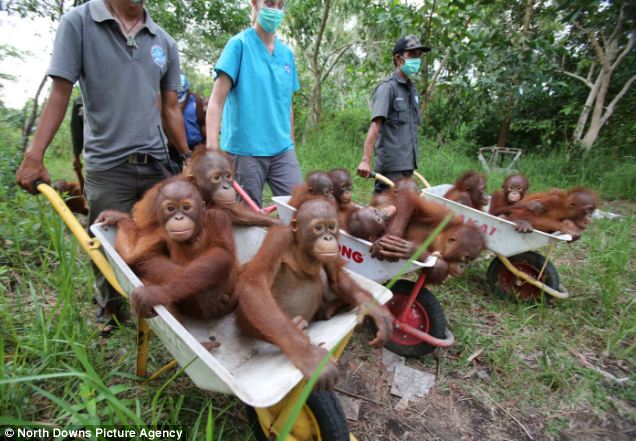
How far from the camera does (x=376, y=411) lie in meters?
2.24

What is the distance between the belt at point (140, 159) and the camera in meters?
2.47

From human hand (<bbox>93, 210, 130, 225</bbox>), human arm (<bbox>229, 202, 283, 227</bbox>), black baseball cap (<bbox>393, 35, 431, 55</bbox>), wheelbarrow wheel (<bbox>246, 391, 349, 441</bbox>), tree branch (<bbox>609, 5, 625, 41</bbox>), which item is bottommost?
wheelbarrow wheel (<bbox>246, 391, 349, 441</bbox>)

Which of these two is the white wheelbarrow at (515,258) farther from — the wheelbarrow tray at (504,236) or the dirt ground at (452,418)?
the dirt ground at (452,418)

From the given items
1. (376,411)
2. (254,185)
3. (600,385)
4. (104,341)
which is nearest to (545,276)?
(600,385)

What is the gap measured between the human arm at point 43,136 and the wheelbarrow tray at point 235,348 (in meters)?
0.52

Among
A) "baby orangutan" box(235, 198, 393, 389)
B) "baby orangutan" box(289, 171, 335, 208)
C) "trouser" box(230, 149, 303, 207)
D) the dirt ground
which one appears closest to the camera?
"baby orangutan" box(235, 198, 393, 389)

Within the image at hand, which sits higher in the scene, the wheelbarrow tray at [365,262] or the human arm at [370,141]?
the human arm at [370,141]

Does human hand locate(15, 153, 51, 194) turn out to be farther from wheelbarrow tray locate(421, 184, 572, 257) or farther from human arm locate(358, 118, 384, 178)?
wheelbarrow tray locate(421, 184, 572, 257)

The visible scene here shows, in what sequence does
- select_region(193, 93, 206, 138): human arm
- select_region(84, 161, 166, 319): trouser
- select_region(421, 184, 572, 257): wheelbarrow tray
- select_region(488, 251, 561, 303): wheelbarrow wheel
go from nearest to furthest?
1. select_region(84, 161, 166, 319): trouser
2. select_region(421, 184, 572, 257): wheelbarrow tray
3. select_region(488, 251, 561, 303): wheelbarrow wheel
4. select_region(193, 93, 206, 138): human arm

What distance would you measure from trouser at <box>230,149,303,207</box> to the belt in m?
0.68

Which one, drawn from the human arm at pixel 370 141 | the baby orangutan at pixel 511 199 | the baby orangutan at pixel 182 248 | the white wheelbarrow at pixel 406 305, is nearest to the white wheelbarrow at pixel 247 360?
the baby orangutan at pixel 182 248

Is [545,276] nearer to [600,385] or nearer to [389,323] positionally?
[600,385]

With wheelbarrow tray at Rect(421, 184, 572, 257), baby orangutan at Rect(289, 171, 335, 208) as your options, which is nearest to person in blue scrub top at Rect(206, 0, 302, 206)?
baby orangutan at Rect(289, 171, 335, 208)

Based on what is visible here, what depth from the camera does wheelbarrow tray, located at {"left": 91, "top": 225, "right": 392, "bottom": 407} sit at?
3.93 feet
